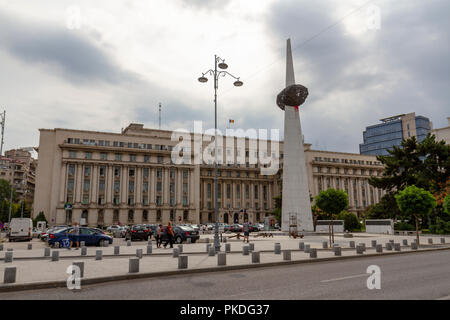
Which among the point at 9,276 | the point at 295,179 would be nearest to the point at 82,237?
the point at 9,276

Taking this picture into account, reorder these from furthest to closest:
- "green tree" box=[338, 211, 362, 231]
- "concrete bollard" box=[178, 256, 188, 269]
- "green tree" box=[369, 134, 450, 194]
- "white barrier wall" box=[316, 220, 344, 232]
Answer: "green tree" box=[338, 211, 362, 231], "white barrier wall" box=[316, 220, 344, 232], "green tree" box=[369, 134, 450, 194], "concrete bollard" box=[178, 256, 188, 269]

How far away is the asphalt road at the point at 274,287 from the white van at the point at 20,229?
2804 cm

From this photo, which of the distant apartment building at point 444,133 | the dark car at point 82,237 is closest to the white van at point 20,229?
the dark car at point 82,237

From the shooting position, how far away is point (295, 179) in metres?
40.2

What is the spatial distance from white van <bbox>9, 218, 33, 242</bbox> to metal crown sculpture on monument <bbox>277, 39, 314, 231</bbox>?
27.7m

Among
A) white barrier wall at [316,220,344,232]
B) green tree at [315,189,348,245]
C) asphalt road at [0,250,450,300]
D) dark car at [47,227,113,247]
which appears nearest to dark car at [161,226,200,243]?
dark car at [47,227,113,247]

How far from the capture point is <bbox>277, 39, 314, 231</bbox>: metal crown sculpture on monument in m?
40.1

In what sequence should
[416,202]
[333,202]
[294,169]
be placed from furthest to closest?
[294,169] < [333,202] < [416,202]

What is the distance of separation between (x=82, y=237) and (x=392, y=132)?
12948cm

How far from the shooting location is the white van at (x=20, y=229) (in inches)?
1273

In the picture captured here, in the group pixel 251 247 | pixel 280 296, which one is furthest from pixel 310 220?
pixel 280 296

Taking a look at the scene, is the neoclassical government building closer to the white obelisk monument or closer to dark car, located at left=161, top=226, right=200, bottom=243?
the white obelisk monument

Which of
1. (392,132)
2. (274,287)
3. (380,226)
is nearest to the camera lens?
(274,287)

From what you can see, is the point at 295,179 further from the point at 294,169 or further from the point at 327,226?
the point at 327,226
